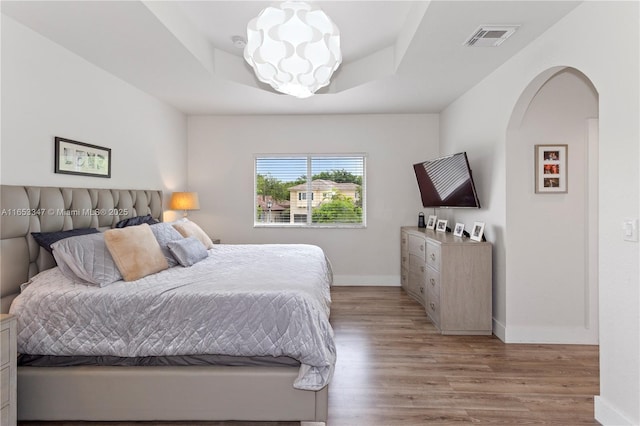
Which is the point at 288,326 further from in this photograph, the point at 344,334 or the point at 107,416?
the point at 344,334

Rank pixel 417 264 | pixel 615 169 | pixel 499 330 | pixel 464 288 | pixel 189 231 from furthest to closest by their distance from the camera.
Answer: pixel 417 264 < pixel 189 231 < pixel 464 288 < pixel 499 330 < pixel 615 169

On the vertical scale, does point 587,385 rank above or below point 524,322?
below

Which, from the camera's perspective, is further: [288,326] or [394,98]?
[394,98]

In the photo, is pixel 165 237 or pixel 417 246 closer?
pixel 165 237

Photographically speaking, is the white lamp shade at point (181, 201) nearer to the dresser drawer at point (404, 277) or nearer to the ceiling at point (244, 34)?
the ceiling at point (244, 34)

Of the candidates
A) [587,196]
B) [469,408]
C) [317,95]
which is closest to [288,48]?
[317,95]

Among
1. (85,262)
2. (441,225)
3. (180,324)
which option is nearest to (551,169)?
(441,225)

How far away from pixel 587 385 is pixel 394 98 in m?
3.40

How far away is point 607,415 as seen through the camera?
6.46ft

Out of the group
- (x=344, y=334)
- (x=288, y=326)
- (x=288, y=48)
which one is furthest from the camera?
(x=344, y=334)

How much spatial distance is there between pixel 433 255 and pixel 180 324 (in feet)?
8.67

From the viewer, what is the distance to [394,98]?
14.1 feet

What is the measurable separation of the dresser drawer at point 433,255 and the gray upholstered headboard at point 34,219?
3192mm

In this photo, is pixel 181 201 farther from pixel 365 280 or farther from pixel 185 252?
pixel 365 280
